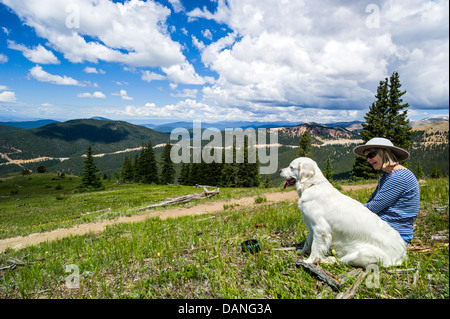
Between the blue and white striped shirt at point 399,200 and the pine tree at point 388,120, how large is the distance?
37.1 m

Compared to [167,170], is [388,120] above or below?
above

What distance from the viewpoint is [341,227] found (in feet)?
12.6

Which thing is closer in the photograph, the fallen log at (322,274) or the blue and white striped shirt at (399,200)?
the fallen log at (322,274)

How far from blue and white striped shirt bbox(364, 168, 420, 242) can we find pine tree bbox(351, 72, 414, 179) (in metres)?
37.1

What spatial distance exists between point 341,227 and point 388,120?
41.0 m

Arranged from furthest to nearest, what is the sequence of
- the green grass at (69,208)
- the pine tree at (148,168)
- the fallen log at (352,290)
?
the pine tree at (148,168) → the green grass at (69,208) → the fallen log at (352,290)

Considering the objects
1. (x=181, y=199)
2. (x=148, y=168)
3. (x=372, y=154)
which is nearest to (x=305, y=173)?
(x=372, y=154)

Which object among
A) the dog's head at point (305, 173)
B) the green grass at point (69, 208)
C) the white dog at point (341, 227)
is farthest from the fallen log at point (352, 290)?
the green grass at point (69, 208)

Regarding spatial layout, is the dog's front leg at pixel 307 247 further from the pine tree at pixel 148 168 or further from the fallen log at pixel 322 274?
the pine tree at pixel 148 168

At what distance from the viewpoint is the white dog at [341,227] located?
369 centimetres

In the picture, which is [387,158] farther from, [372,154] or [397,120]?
[397,120]

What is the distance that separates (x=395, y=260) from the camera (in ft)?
12.2
